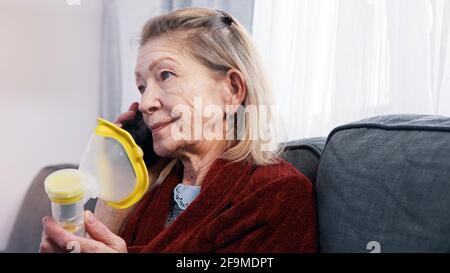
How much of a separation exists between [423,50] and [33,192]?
3.18 feet

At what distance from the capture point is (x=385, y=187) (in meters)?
0.64

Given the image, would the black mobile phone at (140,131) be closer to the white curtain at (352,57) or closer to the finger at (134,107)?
the finger at (134,107)

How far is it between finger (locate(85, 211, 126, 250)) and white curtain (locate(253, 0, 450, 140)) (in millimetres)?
510

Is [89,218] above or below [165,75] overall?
below

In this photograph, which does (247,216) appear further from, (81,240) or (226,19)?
(226,19)

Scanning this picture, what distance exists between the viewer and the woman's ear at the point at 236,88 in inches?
33.5

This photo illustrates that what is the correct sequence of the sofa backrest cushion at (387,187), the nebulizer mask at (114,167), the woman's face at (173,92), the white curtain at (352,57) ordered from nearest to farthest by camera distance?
the sofa backrest cushion at (387,187), the nebulizer mask at (114,167), the woman's face at (173,92), the white curtain at (352,57)

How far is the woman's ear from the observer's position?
850 mm

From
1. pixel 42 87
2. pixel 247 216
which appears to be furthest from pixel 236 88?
pixel 42 87

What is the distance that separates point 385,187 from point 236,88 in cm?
36

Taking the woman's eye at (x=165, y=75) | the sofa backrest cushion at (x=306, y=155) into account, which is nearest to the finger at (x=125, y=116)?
the woman's eye at (x=165, y=75)

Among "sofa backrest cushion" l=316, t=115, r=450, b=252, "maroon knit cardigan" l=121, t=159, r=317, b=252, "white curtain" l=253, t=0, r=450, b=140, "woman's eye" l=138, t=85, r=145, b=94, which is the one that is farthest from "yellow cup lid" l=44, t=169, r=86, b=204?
"white curtain" l=253, t=0, r=450, b=140

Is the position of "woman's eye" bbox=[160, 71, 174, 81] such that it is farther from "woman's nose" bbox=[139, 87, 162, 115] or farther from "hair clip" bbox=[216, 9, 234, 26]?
"hair clip" bbox=[216, 9, 234, 26]

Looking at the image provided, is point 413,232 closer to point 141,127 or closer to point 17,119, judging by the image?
point 141,127
